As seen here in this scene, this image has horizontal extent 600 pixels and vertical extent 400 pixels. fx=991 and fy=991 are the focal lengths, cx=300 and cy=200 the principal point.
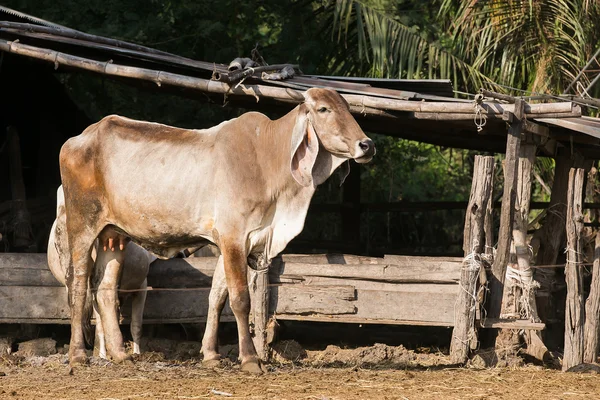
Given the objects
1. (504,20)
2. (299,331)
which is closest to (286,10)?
(504,20)

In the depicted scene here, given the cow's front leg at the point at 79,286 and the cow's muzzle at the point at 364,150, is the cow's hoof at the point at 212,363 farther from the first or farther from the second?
the cow's muzzle at the point at 364,150

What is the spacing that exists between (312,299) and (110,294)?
79.6 inches

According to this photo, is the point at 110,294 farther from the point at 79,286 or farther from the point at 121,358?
the point at 121,358

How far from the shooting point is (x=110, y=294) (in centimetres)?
888

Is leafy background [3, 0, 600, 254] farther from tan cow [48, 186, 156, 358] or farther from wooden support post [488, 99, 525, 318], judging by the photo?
wooden support post [488, 99, 525, 318]

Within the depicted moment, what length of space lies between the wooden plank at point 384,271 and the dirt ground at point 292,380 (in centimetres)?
79

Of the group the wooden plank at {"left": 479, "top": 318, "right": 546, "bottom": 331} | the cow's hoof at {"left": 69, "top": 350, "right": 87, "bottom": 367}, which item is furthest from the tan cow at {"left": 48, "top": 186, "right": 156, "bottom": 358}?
the wooden plank at {"left": 479, "top": 318, "right": 546, "bottom": 331}

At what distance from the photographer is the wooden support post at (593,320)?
9195 millimetres

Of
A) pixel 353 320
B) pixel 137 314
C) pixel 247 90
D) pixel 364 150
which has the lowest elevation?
pixel 137 314

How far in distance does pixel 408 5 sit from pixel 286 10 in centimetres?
278

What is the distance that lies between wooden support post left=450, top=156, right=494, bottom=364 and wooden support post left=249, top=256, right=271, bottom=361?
1.84 metres

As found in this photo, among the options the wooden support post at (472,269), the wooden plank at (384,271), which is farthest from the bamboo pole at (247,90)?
the wooden plank at (384,271)

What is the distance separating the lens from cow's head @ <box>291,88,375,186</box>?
7.83 m

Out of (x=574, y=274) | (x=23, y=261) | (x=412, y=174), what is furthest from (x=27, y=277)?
(x=412, y=174)
